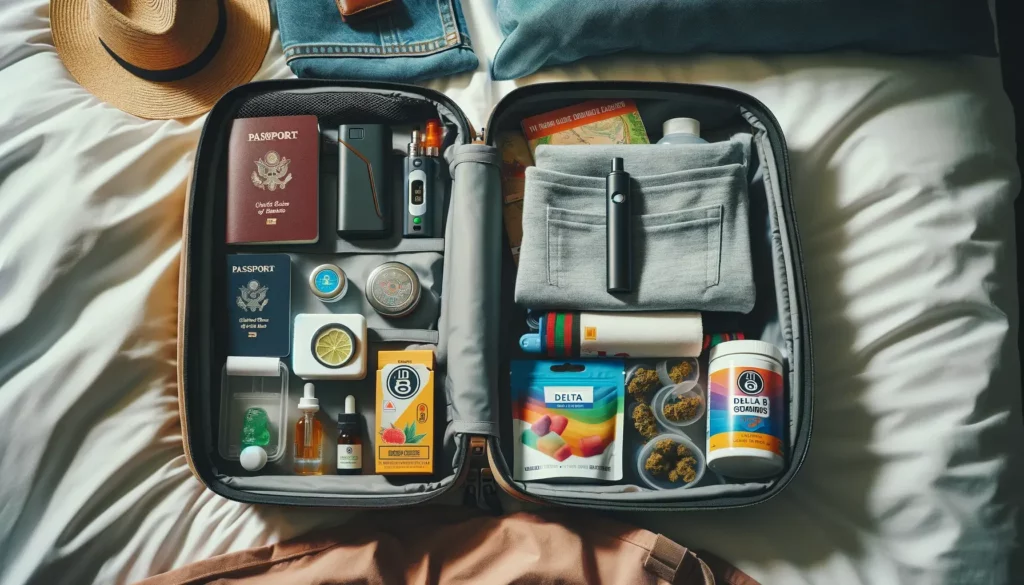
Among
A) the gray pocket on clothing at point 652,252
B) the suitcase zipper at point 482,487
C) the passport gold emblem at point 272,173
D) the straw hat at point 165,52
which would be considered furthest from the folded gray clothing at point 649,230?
the straw hat at point 165,52

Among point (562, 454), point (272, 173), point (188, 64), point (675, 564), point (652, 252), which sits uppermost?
point (188, 64)

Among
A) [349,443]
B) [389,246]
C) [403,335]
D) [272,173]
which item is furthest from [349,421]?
[272,173]

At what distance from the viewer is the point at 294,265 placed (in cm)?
99

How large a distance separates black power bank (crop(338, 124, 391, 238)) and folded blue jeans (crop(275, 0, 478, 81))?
0.41 ft

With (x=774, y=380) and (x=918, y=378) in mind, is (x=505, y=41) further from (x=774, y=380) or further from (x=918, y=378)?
(x=918, y=378)

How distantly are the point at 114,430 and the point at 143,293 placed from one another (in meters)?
0.17

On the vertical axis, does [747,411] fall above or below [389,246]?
below

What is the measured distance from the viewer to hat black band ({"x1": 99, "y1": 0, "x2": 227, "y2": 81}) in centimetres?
103

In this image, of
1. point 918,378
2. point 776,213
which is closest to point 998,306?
point 918,378

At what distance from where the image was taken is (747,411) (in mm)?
871

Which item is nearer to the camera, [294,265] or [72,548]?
[72,548]

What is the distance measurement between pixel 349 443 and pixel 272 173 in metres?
0.37

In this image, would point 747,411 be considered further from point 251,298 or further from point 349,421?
point 251,298

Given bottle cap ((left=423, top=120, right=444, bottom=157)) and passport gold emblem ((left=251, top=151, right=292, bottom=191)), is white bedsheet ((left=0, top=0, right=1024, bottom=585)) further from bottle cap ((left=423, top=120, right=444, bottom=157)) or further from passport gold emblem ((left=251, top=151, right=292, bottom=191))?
bottle cap ((left=423, top=120, right=444, bottom=157))
